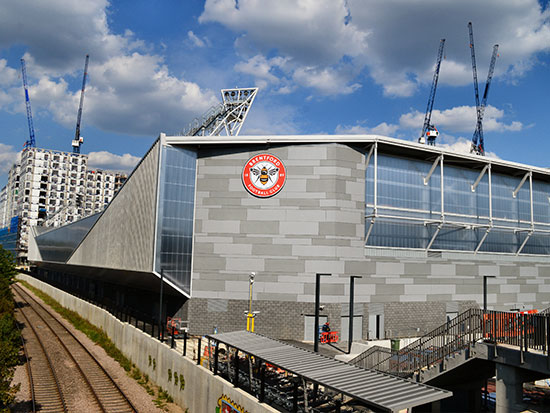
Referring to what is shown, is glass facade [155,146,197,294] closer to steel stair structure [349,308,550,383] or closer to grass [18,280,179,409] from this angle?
grass [18,280,179,409]

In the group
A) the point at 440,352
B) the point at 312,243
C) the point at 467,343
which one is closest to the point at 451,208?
the point at 312,243

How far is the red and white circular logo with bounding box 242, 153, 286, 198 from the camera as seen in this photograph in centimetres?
3594

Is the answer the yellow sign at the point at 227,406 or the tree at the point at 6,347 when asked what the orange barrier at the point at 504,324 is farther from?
the tree at the point at 6,347

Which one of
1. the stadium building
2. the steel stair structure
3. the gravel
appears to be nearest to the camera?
the steel stair structure

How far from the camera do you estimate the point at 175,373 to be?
24375 mm

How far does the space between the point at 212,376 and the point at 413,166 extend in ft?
87.6

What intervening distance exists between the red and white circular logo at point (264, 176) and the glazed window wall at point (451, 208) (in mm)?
7432

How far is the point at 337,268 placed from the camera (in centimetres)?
3519

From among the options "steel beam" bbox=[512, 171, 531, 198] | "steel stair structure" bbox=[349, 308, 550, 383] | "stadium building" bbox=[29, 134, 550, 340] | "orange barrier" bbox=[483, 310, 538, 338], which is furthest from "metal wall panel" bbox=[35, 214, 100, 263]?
"orange barrier" bbox=[483, 310, 538, 338]

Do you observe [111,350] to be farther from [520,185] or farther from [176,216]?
[520,185]

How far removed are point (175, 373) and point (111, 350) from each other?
1385cm

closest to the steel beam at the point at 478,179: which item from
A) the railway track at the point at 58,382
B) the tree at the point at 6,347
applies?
the railway track at the point at 58,382

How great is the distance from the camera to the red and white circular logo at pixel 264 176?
35.9 m

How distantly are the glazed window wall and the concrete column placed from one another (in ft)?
67.5
